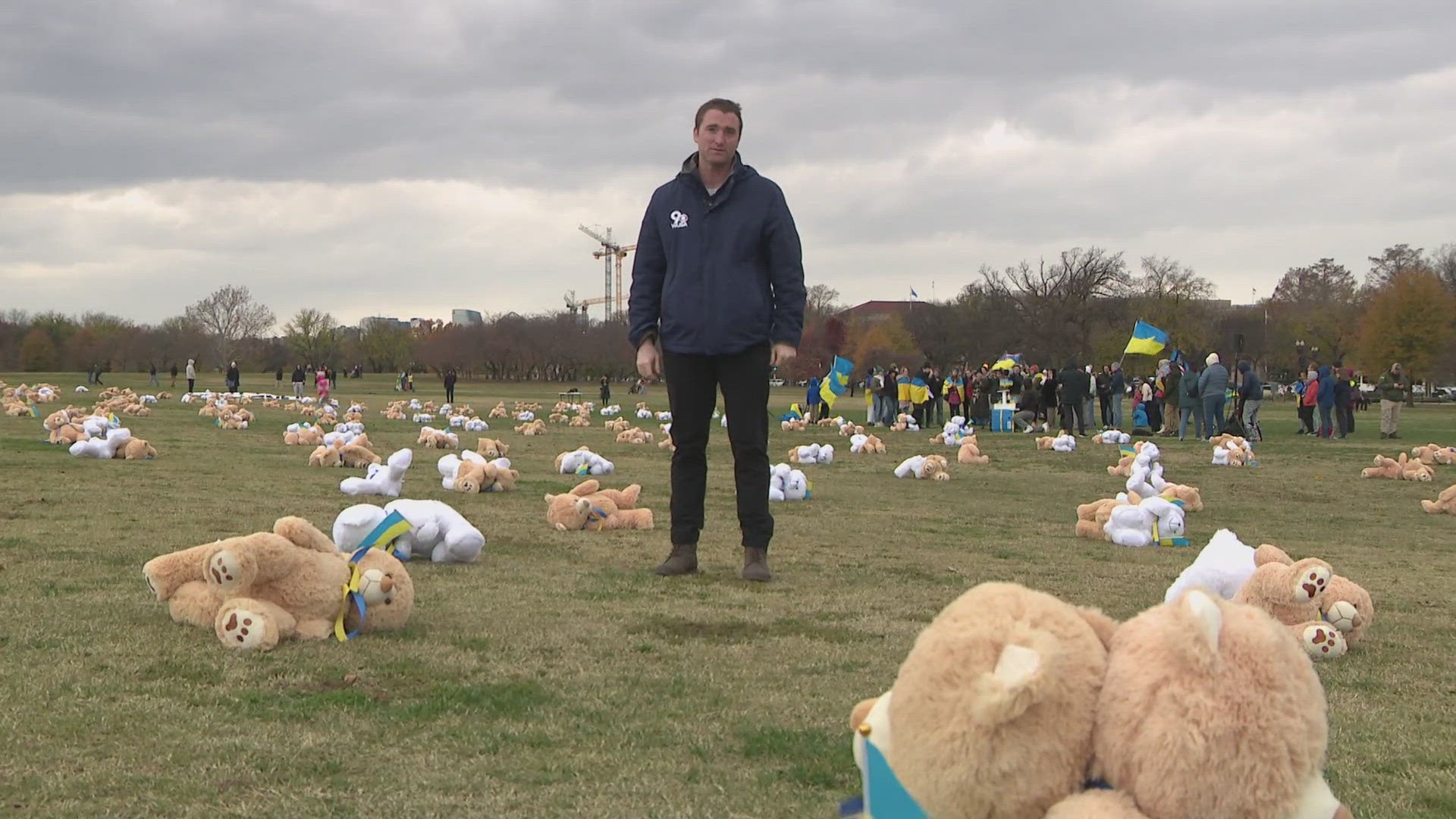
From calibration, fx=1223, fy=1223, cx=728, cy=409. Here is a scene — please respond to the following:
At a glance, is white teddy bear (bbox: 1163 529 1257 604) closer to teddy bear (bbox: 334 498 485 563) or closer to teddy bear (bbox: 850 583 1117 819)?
teddy bear (bbox: 850 583 1117 819)

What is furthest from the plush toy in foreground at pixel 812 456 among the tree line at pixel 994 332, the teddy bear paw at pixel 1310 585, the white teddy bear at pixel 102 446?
the tree line at pixel 994 332

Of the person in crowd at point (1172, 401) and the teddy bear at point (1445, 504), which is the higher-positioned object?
the person in crowd at point (1172, 401)

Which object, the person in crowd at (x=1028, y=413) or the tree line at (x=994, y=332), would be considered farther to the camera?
the tree line at (x=994, y=332)

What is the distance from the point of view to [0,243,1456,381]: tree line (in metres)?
62.6

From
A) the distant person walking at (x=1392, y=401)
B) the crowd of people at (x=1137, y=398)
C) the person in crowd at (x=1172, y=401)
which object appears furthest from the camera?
the person in crowd at (x=1172, y=401)

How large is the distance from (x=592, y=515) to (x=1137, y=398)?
24.3 m

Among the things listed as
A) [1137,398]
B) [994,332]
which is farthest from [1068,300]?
[1137,398]

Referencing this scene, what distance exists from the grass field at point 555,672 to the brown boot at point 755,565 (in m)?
0.08

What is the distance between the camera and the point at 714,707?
11.5ft

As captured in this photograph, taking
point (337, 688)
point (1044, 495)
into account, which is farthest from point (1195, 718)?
point (1044, 495)

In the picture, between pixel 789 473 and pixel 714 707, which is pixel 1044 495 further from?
pixel 714 707

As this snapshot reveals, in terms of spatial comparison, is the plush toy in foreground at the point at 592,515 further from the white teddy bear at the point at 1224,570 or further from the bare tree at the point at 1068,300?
the bare tree at the point at 1068,300

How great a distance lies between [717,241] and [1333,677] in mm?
3133

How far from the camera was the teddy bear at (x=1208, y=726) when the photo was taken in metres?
1.91
